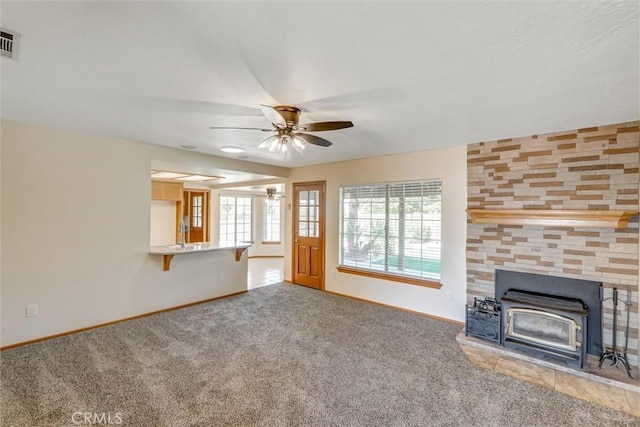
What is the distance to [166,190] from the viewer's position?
6.70 meters

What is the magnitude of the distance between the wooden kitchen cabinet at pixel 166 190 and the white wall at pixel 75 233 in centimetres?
275

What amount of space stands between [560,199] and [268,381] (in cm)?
350

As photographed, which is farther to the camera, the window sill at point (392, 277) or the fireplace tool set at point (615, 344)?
the window sill at point (392, 277)

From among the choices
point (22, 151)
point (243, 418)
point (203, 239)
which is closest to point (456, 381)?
point (243, 418)

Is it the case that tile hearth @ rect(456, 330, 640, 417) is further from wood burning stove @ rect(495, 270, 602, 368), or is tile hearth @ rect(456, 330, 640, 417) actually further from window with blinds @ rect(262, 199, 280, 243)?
window with blinds @ rect(262, 199, 280, 243)

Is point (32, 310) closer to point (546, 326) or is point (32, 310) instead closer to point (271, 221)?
point (546, 326)

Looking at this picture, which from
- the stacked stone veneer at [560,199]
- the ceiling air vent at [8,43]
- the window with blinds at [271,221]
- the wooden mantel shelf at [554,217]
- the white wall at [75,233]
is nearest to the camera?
the ceiling air vent at [8,43]

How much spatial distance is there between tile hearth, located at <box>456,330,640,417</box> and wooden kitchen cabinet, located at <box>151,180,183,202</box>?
6454 millimetres

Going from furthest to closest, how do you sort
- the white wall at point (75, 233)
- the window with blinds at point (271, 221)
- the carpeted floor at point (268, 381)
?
1. the window with blinds at point (271, 221)
2. the white wall at point (75, 233)
3. the carpeted floor at point (268, 381)

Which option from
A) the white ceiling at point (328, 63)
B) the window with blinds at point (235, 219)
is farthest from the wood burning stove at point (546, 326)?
the window with blinds at point (235, 219)

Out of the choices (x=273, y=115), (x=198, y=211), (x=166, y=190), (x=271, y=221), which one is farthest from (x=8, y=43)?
(x=271, y=221)

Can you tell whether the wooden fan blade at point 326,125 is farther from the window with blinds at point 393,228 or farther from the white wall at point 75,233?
the white wall at point 75,233

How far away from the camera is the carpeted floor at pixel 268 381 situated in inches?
80.6

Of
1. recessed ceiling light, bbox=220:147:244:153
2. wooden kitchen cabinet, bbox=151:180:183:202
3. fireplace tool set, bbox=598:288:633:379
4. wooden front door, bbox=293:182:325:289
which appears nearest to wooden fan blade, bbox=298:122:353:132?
recessed ceiling light, bbox=220:147:244:153
